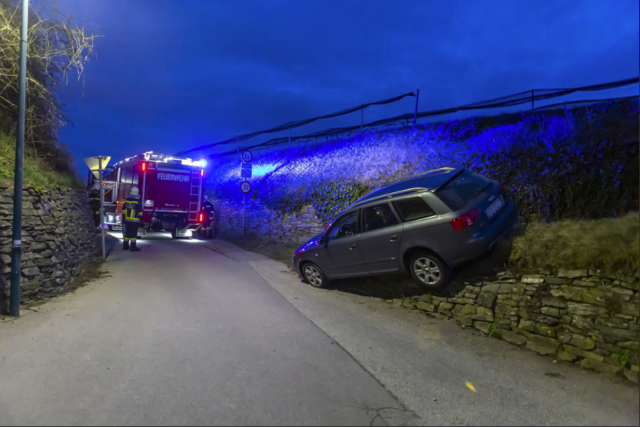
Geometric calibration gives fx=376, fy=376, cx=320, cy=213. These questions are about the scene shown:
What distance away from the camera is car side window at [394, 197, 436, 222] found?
6.22 m

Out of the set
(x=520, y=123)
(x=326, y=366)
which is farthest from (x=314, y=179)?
(x=326, y=366)

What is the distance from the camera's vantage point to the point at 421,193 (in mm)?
6316

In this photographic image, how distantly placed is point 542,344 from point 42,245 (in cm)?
857

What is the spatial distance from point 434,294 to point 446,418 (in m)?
3.04

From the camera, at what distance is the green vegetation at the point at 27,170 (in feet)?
23.1

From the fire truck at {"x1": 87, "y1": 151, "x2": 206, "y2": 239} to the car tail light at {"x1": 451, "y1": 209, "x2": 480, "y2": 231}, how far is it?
13.7 m

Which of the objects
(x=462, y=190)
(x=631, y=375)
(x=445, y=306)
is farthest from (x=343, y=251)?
(x=631, y=375)

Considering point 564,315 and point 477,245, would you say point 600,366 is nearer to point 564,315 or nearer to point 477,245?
point 564,315

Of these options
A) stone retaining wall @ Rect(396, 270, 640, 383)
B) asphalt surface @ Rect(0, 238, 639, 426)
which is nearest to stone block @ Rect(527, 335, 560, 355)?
stone retaining wall @ Rect(396, 270, 640, 383)

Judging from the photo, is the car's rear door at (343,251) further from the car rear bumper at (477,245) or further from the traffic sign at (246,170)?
the traffic sign at (246,170)

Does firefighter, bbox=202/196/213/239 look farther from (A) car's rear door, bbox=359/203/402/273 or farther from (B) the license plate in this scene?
(B) the license plate

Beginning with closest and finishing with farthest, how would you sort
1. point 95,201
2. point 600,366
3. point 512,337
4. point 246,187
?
point 600,366 < point 512,337 < point 246,187 < point 95,201

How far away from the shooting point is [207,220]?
1867 centimetres

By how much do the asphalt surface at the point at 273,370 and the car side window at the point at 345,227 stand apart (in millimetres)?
1370
